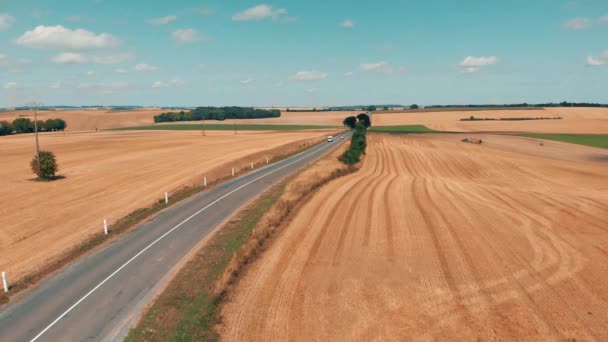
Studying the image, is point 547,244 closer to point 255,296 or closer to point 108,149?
point 255,296

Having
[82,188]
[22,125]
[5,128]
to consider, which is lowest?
[82,188]

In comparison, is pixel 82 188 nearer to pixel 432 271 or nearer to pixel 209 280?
pixel 209 280

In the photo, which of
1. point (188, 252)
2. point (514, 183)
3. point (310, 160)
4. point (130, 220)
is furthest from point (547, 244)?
point (310, 160)

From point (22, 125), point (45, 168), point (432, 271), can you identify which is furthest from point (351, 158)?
point (22, 125)

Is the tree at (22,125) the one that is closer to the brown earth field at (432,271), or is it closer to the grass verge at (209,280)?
the grass verge at (209,280)

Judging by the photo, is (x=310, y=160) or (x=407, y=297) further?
(x=310, y=160)
